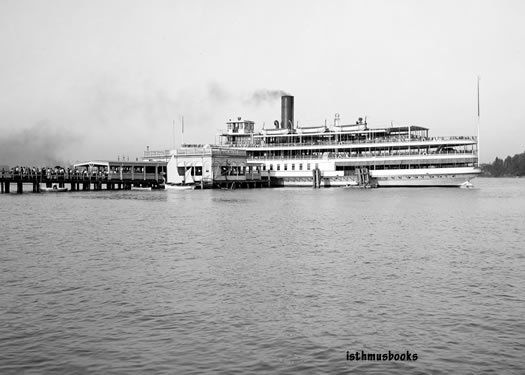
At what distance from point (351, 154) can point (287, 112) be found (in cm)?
2108

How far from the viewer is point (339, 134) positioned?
118062 millimetres

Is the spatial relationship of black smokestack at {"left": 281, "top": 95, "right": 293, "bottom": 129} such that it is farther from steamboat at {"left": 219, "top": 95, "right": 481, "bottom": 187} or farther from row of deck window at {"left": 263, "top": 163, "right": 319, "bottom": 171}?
row of deck window at {"left": 263, "top": 163, "right": 319, "bottom": 171}

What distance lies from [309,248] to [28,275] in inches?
584

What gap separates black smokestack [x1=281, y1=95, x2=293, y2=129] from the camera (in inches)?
5084

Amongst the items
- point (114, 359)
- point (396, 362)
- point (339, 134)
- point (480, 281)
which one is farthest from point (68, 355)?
point (339, 134)

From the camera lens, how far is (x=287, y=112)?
12925 cm

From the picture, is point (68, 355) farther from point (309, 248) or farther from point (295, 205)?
point (295, 205)

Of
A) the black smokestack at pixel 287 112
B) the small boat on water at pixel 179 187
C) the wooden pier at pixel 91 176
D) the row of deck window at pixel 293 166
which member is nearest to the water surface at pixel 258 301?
the wooden pier at pixel 91 176

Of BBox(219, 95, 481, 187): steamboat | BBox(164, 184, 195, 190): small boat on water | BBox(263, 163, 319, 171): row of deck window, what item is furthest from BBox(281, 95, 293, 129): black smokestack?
BBox(164, 184, 195, 190): small boat on water

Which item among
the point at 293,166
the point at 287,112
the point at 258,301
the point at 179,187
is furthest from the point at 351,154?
the point at 258,301

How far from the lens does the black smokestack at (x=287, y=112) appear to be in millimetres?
129125

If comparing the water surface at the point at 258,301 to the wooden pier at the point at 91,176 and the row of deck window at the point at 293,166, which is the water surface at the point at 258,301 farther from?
the row of deck window at the point at 293,166

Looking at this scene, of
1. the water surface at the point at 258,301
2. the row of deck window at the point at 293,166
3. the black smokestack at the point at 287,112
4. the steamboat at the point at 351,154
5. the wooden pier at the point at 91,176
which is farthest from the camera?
the black smokestack at the point at 287,112

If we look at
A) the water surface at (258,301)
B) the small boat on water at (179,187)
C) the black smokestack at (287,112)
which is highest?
the black smokestack at (287,112)
